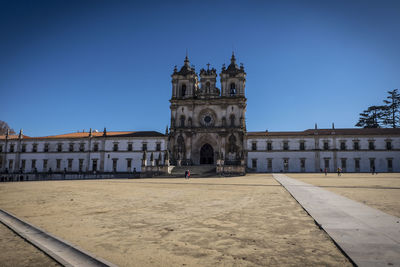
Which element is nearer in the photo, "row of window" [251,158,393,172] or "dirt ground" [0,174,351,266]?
"dirt ground" [0,174,351,266]

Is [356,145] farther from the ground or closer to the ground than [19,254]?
farther from the ground

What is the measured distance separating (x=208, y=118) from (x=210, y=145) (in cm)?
557

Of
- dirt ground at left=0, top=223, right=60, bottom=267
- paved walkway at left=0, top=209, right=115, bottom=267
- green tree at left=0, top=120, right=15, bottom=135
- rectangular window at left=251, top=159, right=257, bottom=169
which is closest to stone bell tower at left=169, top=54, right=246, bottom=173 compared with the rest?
rectangular window at left=251, top=159, right=257, bottom=169

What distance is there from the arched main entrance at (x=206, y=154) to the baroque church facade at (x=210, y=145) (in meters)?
0.19

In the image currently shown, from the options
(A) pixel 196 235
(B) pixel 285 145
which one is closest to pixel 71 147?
(B) pixel 285 145

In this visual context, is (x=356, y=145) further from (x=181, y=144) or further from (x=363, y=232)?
(x=363, y=232)

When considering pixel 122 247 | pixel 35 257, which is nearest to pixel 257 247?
pixel 122 247

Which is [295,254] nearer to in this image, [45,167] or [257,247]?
[257,247]

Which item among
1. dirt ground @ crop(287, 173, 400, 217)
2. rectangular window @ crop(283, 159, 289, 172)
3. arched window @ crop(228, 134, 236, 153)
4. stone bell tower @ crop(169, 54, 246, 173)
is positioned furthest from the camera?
rectangular window @ crop(283, 159, 289, 172)

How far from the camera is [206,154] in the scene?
4472 centimetres

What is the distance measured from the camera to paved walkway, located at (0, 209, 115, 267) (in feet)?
11.1

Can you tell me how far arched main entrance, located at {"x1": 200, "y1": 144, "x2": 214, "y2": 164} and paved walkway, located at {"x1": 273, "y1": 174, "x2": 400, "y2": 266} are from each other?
121 ft

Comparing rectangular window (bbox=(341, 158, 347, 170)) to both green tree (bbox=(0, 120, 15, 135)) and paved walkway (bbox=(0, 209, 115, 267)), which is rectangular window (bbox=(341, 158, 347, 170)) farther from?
green tree (bbox=(0, 120, 15, 135))

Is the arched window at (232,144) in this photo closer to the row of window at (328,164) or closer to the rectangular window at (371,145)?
the row of window at (328,164)
